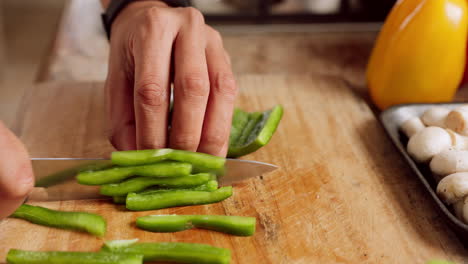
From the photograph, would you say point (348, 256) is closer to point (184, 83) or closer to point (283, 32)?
point (184, 83)

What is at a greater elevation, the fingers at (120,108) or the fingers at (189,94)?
the fingers at (189,94)

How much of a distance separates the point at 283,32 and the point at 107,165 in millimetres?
1519

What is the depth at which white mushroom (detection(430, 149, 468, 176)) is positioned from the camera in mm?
1371

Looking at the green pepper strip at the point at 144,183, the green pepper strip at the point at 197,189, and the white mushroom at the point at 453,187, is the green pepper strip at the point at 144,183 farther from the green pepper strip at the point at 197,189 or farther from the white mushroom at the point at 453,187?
the white mushroom at the point at 453,187

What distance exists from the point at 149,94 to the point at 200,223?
359mm

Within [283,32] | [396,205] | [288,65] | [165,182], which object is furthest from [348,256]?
[283,32]

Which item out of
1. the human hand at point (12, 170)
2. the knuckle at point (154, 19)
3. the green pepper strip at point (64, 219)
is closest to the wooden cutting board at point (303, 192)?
the green pepper strip at point (64, 219)

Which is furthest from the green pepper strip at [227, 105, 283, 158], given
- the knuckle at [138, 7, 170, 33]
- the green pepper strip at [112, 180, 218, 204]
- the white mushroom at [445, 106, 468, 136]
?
the white mushroom at [445, 106, 468, 136]

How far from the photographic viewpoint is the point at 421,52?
178cm

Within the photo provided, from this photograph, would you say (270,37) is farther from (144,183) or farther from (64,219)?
(64,219)

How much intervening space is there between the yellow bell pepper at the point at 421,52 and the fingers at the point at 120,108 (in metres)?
0.94

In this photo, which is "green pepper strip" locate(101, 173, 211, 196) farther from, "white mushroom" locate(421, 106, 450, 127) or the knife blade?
"white mushroom" locate(421, 106, 450, 127)

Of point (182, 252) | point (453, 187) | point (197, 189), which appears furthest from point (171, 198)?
point (453, 187)

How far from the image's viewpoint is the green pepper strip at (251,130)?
1.56 m
